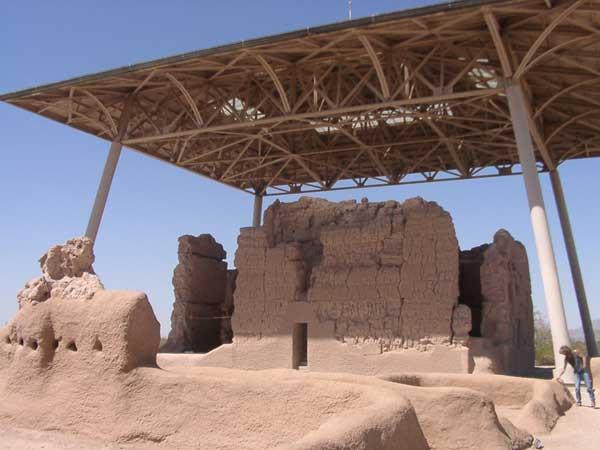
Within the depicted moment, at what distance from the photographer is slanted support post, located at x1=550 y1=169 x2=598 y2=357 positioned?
20891 mm

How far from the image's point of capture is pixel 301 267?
16.9m

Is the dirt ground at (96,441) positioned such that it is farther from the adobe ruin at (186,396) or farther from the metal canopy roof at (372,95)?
the metal canopy roof at (372,95)

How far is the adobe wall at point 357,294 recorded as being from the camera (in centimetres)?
1459

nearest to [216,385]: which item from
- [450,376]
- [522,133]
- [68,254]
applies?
[68,254]

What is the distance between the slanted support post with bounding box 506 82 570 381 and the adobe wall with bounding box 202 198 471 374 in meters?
1.83

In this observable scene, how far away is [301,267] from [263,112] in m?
6.65

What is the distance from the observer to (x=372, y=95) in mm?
20000

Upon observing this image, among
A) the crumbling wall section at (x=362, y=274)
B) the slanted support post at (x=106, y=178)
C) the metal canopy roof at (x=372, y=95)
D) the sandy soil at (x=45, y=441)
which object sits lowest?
the sandy soil at (x=45, y=441)

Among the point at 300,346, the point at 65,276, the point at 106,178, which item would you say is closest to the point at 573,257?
the point at 300,346

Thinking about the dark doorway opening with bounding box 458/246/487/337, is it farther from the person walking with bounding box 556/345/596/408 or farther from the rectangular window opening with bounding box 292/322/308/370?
the person walking with bounding box 556/345/596/408

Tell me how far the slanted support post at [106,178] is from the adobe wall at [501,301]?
10.9m

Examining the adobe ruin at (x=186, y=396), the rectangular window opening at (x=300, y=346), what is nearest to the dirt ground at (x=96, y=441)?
the adobe ruin at (x=186, y=396)

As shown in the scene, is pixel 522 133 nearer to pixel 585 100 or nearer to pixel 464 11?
pixel 464 11

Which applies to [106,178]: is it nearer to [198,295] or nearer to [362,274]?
[198,295]
